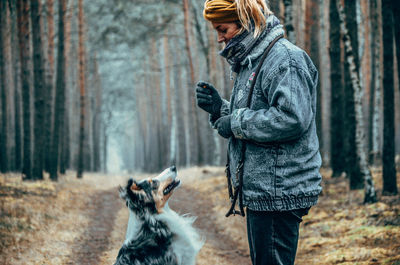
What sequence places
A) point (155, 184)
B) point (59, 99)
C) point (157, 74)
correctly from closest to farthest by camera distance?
1. point (155, 184)
2. point (59, 99)
3. point (157, 74)

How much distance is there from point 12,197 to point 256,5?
906 cm

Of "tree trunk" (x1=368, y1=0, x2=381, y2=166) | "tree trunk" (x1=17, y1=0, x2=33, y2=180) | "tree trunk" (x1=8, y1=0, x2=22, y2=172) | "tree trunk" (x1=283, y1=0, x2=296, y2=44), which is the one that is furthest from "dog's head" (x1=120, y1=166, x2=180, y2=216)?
"tree trunk" (x1=8, y1=0, x2=22, y2=172)

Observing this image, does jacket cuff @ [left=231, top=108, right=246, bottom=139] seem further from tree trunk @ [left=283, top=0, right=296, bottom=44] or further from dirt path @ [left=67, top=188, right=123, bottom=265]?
tree trunk @ [left=283, top=0, right=296, bottom=44]

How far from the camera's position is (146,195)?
148 inches

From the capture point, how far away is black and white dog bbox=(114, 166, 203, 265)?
3.63 m

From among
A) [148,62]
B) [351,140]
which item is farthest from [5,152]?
[148,62]

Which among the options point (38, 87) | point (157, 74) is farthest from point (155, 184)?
point (157, 74)

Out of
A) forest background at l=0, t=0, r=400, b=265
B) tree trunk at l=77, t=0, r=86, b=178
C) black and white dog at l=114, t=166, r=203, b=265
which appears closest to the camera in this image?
black and white dog at l=114, t=166, r=203, b=265

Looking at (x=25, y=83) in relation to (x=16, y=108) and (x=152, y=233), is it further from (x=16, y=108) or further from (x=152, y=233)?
(x=152, y=233)

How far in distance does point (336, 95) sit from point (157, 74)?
22.9 m

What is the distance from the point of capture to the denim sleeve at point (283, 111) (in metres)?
2.41

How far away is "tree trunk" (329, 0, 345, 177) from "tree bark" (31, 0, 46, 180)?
9.28 m

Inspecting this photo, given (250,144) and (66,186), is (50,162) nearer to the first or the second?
(66,186)

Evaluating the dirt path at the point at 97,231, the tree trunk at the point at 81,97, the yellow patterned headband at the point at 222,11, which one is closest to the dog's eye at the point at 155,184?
the yellow patterned headband at the point at 222,11
